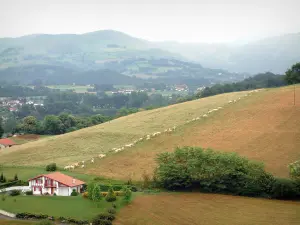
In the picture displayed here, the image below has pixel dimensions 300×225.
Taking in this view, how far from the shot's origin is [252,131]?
238 ft

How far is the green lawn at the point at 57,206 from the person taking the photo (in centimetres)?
4431

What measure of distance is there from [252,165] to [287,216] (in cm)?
1013

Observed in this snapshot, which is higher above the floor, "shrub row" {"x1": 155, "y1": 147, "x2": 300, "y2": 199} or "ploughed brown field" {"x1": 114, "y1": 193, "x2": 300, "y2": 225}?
"shrub row" {"x1": 155, "y1": 147, "x2": 300, "y2": 199}

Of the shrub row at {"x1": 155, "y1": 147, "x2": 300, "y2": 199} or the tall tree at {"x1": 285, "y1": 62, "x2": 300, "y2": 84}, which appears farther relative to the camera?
the tall tree at {"x1": 285, "y1": 62, "x2": 300, "y2": 84}

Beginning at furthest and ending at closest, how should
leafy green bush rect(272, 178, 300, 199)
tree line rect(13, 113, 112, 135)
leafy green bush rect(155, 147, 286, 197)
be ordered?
1. tree line rect(13, 113, 112, 135)
2. leafy green bush rect(155, 147, 286, 197)
3. leafy green bush rect(272, 178, 300, 199)

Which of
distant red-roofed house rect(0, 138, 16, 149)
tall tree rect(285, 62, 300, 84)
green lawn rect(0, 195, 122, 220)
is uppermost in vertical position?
tall tree rect(285, 62, 300, 84)

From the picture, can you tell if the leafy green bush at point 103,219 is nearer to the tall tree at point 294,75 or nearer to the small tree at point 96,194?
the small tree at point 96,194

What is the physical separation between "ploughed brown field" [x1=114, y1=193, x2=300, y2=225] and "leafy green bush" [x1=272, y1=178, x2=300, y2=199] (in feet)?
4.20

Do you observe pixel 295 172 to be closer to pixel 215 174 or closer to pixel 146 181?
pixel 215 174

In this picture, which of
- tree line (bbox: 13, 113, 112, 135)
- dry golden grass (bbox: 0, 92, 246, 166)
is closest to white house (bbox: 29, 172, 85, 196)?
dry golden grass (bbox: 0, 92, 246, 166)

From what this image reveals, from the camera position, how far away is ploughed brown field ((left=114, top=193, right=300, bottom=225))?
4188cm

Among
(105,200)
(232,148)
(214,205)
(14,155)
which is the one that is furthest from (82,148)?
(214,205)

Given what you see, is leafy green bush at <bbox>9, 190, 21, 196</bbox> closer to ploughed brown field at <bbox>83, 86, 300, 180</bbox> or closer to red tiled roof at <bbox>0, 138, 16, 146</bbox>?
ploughed brown field at <bbox>83, 86, 300, 180</bbox>

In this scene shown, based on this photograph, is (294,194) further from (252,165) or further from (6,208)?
(6,208)
